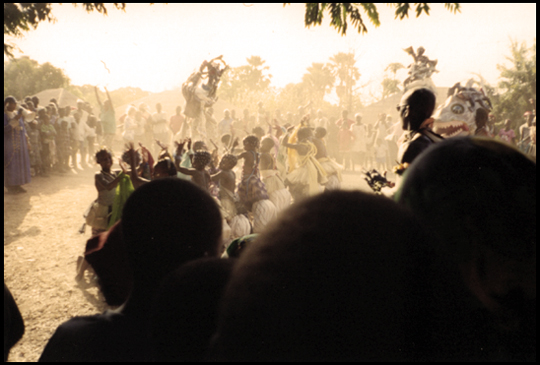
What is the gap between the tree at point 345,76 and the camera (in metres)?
40.7

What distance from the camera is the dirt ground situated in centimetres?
358

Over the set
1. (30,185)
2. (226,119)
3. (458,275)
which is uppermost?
(458,275)

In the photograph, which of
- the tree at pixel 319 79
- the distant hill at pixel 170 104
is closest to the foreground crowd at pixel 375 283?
the distant hill at pixel 170 104

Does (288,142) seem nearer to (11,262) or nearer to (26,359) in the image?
(11,262)

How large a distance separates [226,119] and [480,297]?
1453cm

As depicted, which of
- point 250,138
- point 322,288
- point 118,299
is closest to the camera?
point 322,288

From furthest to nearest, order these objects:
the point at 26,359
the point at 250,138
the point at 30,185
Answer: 1. the point at 30,185
2. the point at 250,138
3. the point at 26,359

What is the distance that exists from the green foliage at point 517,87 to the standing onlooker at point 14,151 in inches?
602

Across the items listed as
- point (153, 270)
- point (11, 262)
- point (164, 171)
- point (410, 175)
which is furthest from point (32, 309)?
point (410, 175)

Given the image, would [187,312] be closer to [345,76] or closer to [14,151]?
[14,151]

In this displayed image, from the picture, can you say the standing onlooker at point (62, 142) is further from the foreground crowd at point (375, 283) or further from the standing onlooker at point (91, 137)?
the foreground crowd at point (375, 283)

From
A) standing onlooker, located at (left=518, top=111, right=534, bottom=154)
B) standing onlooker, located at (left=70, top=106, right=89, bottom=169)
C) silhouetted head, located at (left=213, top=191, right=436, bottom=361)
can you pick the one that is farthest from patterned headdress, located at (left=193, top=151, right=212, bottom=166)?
standing onlooker, located at (left=518, top=111, right=534, bottom=154)

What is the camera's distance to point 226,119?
1472cm

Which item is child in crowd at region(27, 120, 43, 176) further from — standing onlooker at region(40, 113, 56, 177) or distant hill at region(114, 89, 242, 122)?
distant hill at region(114, 89, 242, 122)
